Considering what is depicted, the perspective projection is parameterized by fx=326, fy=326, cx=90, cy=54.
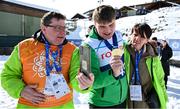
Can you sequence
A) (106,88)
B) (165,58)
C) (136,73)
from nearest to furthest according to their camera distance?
(106,88)
(136,73)
(165,58)

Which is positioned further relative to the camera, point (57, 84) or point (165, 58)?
point (165, 58)

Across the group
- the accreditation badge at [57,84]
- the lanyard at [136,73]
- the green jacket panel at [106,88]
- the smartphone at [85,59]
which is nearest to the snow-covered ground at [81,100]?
the lanyard at [136,73]

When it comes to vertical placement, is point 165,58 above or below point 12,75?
below

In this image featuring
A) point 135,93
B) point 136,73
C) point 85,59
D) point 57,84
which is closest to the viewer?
point 85,59

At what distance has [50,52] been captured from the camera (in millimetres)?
2617

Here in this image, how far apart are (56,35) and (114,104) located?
2.96 feet

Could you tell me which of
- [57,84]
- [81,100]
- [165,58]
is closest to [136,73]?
[57,84]

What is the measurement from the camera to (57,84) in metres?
2.58

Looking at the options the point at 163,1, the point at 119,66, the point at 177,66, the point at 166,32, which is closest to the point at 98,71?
the point at 119,66

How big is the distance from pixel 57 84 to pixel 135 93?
1.07 meters

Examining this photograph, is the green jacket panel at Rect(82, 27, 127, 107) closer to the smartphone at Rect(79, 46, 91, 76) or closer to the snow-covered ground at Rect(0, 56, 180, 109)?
the smartphone at Rect(79, 46, 91, 76)

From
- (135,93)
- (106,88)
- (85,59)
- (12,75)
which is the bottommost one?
(135,93)

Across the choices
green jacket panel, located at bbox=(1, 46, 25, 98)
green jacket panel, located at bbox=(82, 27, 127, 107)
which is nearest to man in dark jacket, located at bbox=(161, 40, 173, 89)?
green jacket panel, located at bbox=(82, 27, 127, 107)

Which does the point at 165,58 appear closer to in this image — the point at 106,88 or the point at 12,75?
the point at 106,88
